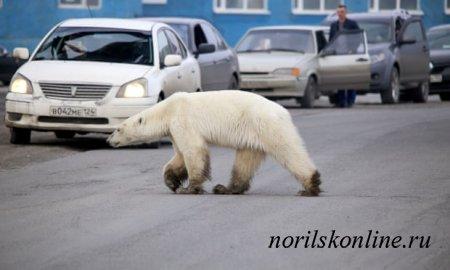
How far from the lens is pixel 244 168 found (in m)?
11.7

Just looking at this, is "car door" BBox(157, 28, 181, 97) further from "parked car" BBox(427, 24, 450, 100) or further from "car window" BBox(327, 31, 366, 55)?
"parked car" BBox(427, 24, 450, 100)

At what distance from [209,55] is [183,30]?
58 centimetres

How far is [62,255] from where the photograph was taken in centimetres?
830

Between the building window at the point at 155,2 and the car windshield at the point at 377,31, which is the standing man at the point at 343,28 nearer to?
the car windshield at the point at 377,31

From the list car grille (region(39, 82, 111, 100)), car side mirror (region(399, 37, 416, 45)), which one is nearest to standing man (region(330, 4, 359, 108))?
car side mirror (region(399, 37, 416, 45))

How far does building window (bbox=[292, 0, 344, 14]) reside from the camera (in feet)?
150

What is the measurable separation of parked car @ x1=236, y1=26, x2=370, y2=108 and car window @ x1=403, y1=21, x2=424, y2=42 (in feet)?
7.64

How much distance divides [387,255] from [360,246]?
349 millimetres

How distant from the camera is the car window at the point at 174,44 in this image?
1856 centimetres

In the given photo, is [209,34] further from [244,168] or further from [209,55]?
[244,168]

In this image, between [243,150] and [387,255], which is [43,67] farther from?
[387,255]

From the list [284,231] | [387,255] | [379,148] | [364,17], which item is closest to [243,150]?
[284,231]

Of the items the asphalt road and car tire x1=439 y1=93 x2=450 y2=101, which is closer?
the asphalt road

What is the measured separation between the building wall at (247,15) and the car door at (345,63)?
54.5 ft
